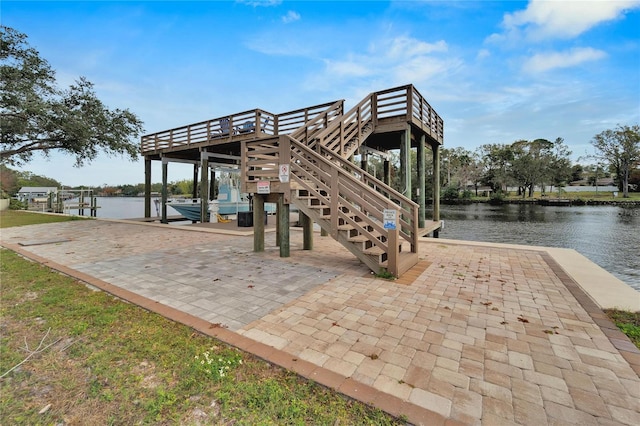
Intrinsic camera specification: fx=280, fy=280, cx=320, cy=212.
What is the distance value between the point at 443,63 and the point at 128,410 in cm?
1208

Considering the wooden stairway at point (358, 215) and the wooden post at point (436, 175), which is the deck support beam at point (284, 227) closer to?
the wooden stairway at point (358, 215)

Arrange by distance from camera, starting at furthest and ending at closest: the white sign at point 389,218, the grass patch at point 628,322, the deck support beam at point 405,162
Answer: the deck support beam at point 405,162 → the white sign at point 389,218 → the grass patch at point 628,322

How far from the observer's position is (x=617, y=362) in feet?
7.05

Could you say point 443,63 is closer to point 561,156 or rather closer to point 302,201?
point 302,201

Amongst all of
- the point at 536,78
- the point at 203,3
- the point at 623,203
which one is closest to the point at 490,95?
the point at 536,78

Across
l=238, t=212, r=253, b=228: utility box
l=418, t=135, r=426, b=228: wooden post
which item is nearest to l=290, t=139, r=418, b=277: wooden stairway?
l=418, t=135, r=426, b=228: wooden post

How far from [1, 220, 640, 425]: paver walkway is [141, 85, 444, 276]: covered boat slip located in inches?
27.7

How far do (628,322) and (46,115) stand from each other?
16.5 m

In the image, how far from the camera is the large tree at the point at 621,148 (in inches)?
1501

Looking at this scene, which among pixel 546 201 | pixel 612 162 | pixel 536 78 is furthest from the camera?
pixel 612 162

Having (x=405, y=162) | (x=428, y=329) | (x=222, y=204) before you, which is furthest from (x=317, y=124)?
(x=222, y=204)

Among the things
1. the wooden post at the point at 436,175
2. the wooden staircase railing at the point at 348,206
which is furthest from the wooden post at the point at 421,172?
the wooden staircase railing at the point at 348,206

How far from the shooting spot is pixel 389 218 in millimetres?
4273

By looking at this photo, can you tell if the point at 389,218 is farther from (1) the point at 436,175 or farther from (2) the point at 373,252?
(1) the point at 436,175
